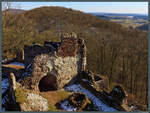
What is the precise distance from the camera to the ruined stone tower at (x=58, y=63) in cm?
1207

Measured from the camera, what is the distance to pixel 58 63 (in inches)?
→ 529

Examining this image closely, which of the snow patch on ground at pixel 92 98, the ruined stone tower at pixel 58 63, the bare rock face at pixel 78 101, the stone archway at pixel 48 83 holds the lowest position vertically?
the snow patch on ground at pixel 92 98

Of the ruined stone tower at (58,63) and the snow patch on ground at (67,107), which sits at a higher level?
the ruined stone tower at (58,63)

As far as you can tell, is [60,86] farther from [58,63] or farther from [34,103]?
[34,103]

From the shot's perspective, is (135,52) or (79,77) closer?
(79,77)

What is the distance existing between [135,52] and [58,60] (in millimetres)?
17979

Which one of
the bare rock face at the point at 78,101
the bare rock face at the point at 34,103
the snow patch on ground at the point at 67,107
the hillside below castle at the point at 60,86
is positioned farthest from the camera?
the bare rock face at the point at 78,101

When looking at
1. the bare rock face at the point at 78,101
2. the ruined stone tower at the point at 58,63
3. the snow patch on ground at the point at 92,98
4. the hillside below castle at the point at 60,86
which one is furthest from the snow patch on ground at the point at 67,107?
the ruined stone tower at the point at 58,63

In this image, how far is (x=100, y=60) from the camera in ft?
96.1

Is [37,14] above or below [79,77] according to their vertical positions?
above

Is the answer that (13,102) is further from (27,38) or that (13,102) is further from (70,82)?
(27,38)

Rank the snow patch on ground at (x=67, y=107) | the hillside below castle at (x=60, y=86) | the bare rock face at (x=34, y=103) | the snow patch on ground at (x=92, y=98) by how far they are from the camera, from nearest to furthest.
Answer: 1. the bare rock face at (x=34, y=103)
2. the hillside below castle at (x=60, y=86)
3. the snow patch on ground at (x=67, y=107)
4. the snow patch on ground at (x=92, y=98)

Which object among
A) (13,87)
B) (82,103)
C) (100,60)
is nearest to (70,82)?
(82,103)

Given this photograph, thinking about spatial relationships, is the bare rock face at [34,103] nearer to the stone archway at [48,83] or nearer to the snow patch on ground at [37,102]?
the snow patch on ground at [37,102]
